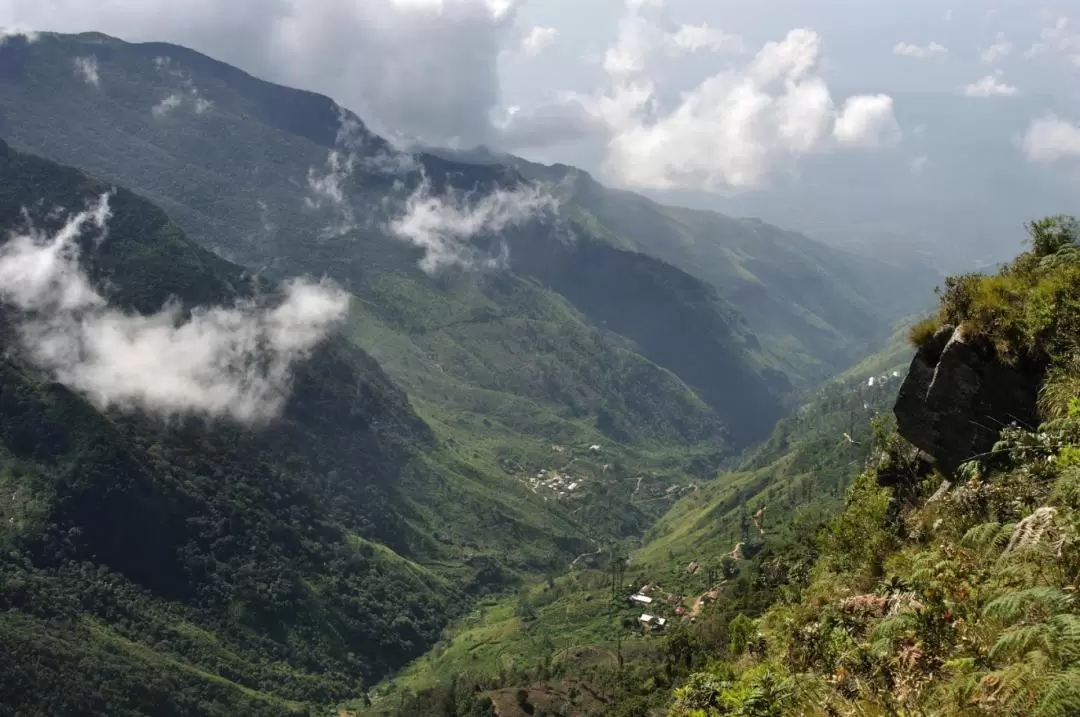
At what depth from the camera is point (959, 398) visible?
3092 cm

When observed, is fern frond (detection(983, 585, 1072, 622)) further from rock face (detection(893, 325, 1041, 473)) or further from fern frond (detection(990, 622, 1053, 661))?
rock face (detection(893, 325, 1041, 473))

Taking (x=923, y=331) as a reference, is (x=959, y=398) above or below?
below

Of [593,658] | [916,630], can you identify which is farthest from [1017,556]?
[593,658]

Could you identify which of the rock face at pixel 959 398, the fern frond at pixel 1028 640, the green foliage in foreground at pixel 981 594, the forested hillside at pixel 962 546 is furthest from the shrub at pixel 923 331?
the fern frond at pixel 1028 640

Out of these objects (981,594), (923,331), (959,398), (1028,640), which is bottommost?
(981,594)

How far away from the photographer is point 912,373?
112 ft

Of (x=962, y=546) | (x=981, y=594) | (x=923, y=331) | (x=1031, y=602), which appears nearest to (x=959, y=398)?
(x=923, y=331)

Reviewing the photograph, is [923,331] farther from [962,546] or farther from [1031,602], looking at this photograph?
[1031,602]

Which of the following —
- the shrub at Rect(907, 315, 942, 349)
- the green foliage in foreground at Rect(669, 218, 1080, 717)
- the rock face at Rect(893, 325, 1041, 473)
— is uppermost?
the shrub at Rect(907, 315, 942, 349)

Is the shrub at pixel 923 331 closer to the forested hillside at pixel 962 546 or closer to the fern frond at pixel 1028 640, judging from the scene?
the forested hillside at pixel 962 546

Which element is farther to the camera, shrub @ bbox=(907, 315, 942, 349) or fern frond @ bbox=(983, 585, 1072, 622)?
shrub @ bbox=(907, 315, 942, 349)

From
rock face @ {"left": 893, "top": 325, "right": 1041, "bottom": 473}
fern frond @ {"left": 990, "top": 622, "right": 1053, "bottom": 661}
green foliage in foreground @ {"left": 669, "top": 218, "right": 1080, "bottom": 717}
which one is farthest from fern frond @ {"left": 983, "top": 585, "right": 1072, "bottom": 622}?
rock face @ {"left": 893, "top": 325, "right": 1041, "bottom": 473}

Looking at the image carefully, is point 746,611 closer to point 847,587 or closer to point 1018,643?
point 847,587

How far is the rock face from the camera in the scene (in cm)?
2864
